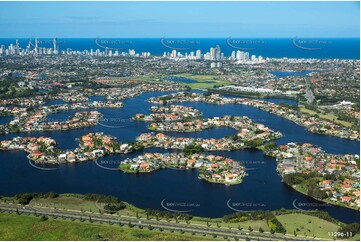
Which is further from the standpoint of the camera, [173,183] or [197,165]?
[197,165]

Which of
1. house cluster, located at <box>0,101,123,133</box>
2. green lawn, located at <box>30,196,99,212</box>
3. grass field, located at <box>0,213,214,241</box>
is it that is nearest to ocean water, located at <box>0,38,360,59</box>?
house cluster, located at <box>0,101,123,133</box>

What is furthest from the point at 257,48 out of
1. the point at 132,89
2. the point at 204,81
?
the point at 132,89

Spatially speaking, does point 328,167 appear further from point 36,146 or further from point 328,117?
point 36,146

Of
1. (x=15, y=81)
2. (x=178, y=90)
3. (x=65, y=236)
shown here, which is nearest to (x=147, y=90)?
(x=178, y=90)

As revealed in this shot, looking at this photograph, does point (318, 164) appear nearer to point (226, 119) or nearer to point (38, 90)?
point (226, 119)

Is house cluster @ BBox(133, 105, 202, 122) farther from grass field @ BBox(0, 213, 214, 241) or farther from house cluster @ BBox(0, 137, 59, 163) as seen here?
grass field @ BBox(0, 213, 214, 241)

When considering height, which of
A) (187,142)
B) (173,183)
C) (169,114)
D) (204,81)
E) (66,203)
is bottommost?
(66,203)

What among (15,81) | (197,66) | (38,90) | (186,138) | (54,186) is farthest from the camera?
(197,66)
